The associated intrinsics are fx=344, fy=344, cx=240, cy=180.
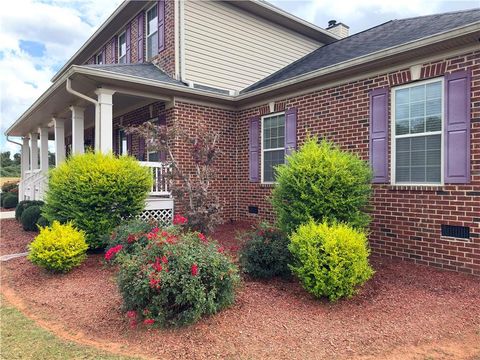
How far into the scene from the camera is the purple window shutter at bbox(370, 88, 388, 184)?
6078 mm

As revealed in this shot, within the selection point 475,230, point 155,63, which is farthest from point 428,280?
point 155,63

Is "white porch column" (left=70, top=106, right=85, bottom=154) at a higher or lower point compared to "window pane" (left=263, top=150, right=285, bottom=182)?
higher

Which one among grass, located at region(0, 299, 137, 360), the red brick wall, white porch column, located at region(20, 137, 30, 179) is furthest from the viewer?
white porch column, located at region(20, 137, 30, 179)

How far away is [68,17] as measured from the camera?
1399 centimetres

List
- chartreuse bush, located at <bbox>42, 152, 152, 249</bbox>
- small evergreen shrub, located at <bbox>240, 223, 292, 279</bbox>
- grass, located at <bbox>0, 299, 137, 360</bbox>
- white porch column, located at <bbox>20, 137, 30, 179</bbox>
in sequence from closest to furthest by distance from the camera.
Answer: grass, located at <bbox>0, 299, 137, 360</bbox> < small evergreen shrub, located at <bbox>240, 223, 292, 279</bbox> < chartreuse bush, located at <bbox>42, 152, 152, 249</bbox> < white porch column, located at <bbox>20, 137, 30, 179</bbox>

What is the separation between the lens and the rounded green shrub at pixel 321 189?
5031 millimetres

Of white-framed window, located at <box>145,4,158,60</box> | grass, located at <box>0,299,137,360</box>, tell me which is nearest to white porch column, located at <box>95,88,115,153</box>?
white-framed window, located at <box>145,4,158,60</box>

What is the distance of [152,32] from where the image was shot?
10609mm

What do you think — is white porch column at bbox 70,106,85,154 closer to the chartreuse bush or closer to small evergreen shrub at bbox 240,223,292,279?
the chartreuse bush

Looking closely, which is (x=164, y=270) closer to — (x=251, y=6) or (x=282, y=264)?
(x=282, y=264)

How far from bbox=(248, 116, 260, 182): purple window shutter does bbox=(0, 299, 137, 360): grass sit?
A: 6069 mm

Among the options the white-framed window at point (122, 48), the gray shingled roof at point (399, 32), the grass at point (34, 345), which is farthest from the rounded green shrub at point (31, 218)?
the gray shingled roof at point (399, 32)

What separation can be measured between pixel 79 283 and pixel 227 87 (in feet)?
23.4

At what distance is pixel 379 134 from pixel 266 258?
316 cm
